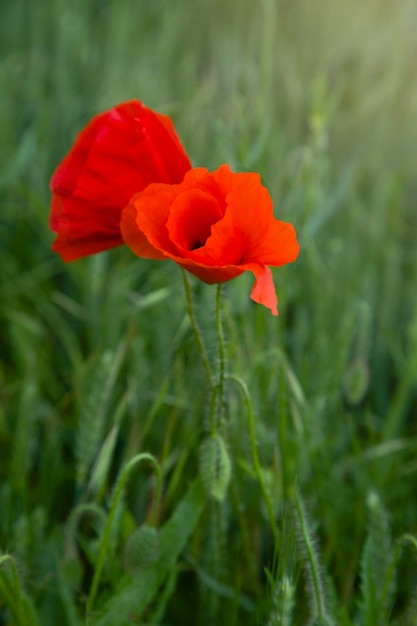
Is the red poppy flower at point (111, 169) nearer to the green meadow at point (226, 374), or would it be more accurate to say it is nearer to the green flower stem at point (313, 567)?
the green meadow at point (226, 374)

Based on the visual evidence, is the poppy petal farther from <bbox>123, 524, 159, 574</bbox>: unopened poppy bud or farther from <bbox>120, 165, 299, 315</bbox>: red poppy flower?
<bbox>123, 524, 159, 574</bbox>: unopened poppy bud

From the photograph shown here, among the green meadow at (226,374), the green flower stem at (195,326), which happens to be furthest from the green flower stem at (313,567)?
the green flower stem at (195,326)

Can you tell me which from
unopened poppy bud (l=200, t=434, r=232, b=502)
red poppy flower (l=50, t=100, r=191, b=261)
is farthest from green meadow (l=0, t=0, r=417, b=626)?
red poppy flower (l=50, t=100, r=191, b=261)

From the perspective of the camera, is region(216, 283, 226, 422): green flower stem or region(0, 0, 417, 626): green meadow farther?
region(0, 0, 417, 626): green meadow

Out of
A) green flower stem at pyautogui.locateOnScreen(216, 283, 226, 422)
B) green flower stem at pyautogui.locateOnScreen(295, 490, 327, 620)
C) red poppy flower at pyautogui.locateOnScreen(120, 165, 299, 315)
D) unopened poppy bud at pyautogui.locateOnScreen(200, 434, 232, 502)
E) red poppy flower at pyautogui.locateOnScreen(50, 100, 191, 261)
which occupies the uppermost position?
red poppy flower at pyautogui.locateOnScreen(50, 100, 191, 261)

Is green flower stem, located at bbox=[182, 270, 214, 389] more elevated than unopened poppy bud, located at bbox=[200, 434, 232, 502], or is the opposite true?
green flower stem, located at bbox=[182, 270, 214, 389]

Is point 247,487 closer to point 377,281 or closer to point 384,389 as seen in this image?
point 384,389

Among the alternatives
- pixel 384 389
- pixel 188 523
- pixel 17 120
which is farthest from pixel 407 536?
pixel 17 120

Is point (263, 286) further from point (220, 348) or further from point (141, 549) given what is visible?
point (141, 549)

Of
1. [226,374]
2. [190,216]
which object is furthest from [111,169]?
[226,374]
